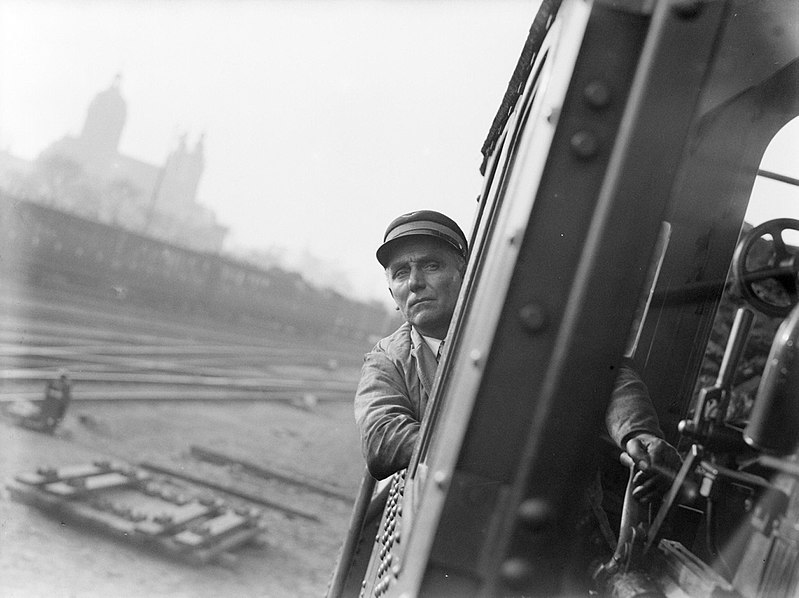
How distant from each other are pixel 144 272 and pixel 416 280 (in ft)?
73.6

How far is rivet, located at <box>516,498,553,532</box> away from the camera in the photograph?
960 mm

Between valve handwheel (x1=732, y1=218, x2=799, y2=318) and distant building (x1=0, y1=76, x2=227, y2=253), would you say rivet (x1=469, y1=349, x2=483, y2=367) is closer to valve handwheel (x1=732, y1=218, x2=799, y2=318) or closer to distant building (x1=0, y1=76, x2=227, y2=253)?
valve handwheel (x1=732, y1=218, x2=799, y2=318)

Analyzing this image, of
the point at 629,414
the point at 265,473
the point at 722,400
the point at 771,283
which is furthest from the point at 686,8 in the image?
the point at 265,473

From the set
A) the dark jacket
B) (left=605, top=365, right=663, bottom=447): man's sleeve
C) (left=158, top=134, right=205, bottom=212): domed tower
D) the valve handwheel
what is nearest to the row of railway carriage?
the dark jacket

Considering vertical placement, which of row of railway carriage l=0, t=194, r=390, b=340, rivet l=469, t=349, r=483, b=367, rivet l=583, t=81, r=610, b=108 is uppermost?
rivet l=583, t=81, r=610, b=108

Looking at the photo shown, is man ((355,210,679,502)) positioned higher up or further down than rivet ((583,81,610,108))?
further down

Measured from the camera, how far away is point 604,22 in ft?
3.20

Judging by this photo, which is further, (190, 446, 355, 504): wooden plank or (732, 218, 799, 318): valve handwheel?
(190, 446, 355, 504): wooden plank

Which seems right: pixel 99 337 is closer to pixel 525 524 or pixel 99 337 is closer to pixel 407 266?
pixel 407 266

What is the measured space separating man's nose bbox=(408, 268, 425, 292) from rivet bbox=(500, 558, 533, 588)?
2.01m

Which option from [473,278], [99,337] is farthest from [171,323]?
[473,278]

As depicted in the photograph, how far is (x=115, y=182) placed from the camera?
119 ft

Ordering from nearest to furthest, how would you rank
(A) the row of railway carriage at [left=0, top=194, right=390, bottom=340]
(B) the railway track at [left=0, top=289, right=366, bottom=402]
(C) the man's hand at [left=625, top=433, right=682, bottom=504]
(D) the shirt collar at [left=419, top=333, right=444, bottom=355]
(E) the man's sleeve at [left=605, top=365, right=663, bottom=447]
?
(C) the man's hand at [left=625, top=433, right=682, bottom=504]
(E) the man's sleeve at [left=605, top=365, right=663, bottom=447]
(D) the shirt collar at [left=419, top=333, right=444, bottom=355]
(B) the railway track at [left=0, top=289, right=366, bottom=402]
(A) the row of railway carriage at [left=0, top=194, right=390, bottom=340]

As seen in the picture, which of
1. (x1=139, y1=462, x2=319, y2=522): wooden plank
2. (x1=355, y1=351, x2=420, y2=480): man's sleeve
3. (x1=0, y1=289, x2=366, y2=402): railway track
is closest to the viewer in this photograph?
(x1=355, y1=351, x2=420, y2=480): man's sleeve
